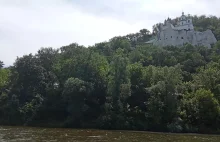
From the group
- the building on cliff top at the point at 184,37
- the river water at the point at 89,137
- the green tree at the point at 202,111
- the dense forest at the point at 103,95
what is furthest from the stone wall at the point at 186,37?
the river water at the point at 89,137

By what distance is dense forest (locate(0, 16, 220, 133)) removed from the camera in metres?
47.5

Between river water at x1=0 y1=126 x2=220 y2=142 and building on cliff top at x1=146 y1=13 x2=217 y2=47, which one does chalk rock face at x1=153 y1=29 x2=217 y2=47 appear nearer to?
building on cliff top at x1=146 y1=13 x2=217 y2=47

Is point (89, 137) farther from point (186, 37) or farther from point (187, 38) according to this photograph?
point (187, 38)

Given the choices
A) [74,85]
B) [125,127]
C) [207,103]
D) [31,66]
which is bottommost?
[125,127]

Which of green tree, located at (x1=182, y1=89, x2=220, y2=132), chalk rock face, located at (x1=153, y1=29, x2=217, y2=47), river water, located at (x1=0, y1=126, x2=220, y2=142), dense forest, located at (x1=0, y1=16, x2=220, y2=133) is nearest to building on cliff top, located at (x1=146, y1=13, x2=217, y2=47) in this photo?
chalk rock face, located at (x1=153, y1=29, x2=217, y2=47)

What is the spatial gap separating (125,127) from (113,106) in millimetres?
4406

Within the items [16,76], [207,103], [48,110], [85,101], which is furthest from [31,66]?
[207,103]

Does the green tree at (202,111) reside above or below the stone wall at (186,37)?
below

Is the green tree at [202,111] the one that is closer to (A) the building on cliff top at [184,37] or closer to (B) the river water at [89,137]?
(B) the river water at [89,137]

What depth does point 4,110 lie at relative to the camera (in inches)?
2197

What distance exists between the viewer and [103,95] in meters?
55.6

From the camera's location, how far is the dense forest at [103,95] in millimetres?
47500

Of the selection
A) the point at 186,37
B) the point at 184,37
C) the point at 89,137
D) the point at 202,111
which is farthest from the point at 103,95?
the point at 186,37

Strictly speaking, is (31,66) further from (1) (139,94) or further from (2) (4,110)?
(1) (139,94)
